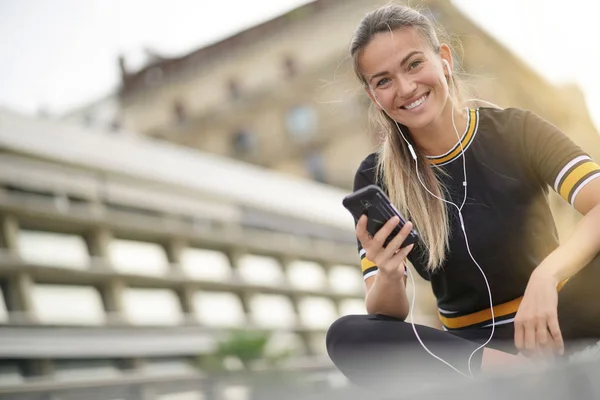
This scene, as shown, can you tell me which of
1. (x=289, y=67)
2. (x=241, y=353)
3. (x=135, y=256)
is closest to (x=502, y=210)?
(x=135, y=256)

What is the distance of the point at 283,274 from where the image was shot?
30.4 meters

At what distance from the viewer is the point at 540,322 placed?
58.8 inches

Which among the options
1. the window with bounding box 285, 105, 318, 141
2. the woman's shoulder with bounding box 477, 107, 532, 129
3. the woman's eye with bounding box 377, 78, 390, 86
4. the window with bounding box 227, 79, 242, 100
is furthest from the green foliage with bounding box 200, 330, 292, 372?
the woman's eye with bounding box 377, 78, 390, 86

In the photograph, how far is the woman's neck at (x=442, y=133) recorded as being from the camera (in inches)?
76.1

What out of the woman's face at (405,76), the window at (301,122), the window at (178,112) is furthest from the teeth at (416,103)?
the window at (178,112)

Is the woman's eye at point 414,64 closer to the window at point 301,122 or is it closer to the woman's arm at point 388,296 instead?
the woman's arm at point 388,296

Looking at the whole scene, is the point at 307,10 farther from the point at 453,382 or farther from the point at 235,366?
the point at 453,382

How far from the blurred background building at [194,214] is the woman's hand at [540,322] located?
42.7 ft

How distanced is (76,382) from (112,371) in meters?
1.68

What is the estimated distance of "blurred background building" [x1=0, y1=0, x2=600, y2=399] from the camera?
22281mm

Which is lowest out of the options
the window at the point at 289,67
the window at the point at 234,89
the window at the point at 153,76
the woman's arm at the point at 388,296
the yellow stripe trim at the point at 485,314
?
the yellow stripe trim at the point at 485,314

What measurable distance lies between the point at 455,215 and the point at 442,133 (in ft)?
0.72

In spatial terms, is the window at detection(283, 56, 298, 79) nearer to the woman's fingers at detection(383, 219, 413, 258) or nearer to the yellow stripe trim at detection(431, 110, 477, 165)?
the yellow stripe trim at detection(431, 110, 477, 165)

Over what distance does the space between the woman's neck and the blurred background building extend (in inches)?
494
